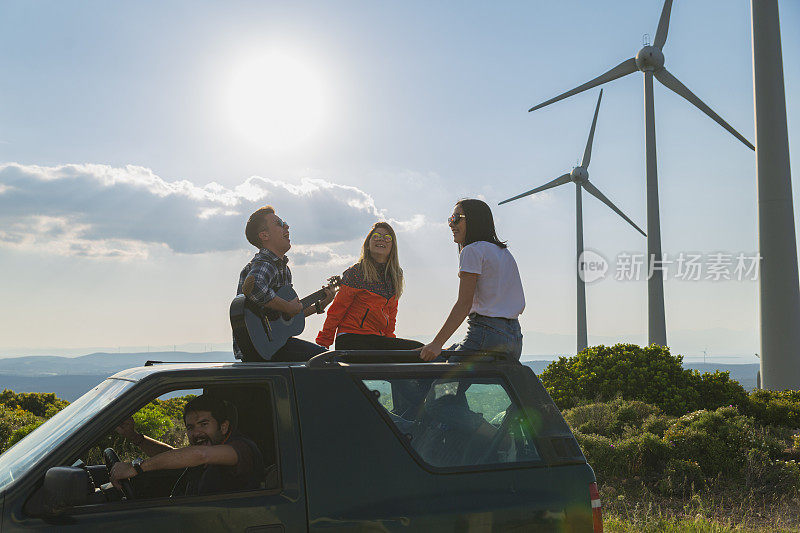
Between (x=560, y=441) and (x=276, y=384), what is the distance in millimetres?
1465

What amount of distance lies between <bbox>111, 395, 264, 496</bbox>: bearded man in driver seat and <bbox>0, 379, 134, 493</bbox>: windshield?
290 millimetres

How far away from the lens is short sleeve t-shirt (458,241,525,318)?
471cm

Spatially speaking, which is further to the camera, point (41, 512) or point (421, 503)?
point (421, 503)

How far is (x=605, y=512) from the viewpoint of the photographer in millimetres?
7773

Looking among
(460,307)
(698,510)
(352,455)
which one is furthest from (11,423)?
(352,455)

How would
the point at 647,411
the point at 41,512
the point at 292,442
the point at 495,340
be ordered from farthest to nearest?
1. the point at 647,411
2. the point at 495,340
3. the point at 292,442
4. the point at 41,512

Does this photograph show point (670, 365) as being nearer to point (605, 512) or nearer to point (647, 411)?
point (647, 411)

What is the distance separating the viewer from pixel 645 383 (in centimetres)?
1264

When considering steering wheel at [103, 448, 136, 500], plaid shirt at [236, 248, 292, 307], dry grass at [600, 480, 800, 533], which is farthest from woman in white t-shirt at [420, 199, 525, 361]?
dry grass at [600, 480, 800, 533]

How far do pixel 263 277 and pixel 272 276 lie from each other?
122 mm

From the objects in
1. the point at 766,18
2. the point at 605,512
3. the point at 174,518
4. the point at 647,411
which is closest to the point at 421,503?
the point at 174,518

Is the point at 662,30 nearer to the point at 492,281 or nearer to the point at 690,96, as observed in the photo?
the point at 690,96

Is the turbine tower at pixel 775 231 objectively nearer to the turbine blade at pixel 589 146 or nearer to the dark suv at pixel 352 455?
the turbine blade at pixel 589 146

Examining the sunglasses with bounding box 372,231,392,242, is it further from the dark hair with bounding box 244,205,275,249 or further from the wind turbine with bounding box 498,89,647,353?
the wind turbine with bounding box 498,89,647,353
